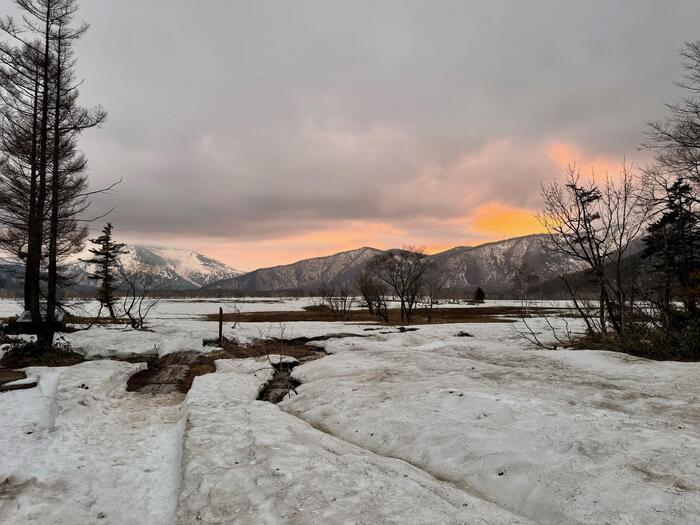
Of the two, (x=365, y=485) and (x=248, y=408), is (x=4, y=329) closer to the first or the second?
(x=248, y=408)

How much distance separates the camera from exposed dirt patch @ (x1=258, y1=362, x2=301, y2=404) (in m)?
9.48

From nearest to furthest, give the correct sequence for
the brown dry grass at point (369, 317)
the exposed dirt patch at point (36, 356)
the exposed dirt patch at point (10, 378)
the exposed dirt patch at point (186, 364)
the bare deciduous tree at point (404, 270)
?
1. the exposed dirt patch at point (10, 378)
2. the exposed dirt patch at point (186, 364)
3. the exposed dirt patch at point (36, 356)
4. the brown dry grass at point (369, 317)
5. the bare deciduous tree at point (404, 270)

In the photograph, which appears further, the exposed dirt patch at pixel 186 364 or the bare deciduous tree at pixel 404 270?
the bare deciduous tree at pixel 404 270

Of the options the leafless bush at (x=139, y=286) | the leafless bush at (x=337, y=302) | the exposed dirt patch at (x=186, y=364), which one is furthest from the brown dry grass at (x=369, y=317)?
the exposed dirt patch at (x=186, y=364)

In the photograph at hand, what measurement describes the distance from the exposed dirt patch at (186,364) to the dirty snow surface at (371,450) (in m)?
1.17

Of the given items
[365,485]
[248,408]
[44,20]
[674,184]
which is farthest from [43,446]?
[674,184]

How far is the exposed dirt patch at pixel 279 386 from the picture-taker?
9476 millimetres

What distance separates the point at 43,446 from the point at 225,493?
3.79 m

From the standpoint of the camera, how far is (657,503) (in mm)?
3455

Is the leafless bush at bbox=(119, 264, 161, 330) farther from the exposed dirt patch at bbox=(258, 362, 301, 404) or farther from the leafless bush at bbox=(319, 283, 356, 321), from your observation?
the leafless bush at bbox=(319, 283, 356, 321)

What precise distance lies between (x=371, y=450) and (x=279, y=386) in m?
5.46

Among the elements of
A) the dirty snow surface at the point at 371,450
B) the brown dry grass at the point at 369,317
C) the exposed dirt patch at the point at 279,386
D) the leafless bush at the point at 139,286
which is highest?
the leafless bush at the point at 139,286

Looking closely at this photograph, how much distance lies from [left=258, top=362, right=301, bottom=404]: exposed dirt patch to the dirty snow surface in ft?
2.05

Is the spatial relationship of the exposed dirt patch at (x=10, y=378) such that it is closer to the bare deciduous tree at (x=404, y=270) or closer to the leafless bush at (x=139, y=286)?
the leafless bush at (x=139, y=286)
